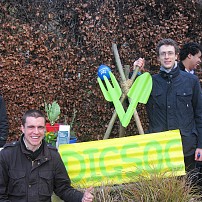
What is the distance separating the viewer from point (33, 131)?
300cm

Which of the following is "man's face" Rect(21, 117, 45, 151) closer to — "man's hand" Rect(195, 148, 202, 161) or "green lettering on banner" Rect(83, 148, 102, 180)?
"green lettering on banner" Rect(83, 148, 102, 180)

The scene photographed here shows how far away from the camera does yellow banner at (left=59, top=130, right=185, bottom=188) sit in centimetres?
355

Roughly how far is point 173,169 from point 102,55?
8.39 ft

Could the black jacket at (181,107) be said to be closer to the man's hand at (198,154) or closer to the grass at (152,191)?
the man's hand at (198,154)

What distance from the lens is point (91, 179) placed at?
3.60 meters

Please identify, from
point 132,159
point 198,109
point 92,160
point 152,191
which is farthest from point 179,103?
point 92,160

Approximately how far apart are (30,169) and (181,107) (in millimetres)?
1493

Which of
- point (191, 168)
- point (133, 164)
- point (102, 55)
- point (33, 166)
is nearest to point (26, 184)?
point (33, 166)

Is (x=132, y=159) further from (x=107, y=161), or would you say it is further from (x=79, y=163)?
(x=79, y=163)

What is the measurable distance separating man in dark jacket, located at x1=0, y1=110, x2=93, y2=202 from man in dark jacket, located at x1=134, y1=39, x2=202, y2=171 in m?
1.10

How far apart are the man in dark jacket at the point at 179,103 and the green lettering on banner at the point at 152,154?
169mm

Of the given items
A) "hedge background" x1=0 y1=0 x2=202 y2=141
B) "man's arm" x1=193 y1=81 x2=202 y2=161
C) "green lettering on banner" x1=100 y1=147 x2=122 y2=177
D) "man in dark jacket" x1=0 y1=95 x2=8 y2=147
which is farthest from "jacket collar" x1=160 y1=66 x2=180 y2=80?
"hedge background" x1=0 y1=0 x2=202 y2=141

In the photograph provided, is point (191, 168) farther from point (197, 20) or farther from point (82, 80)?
point (197, 20)

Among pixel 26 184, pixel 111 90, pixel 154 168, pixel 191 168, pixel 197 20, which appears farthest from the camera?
pixel 197 20
